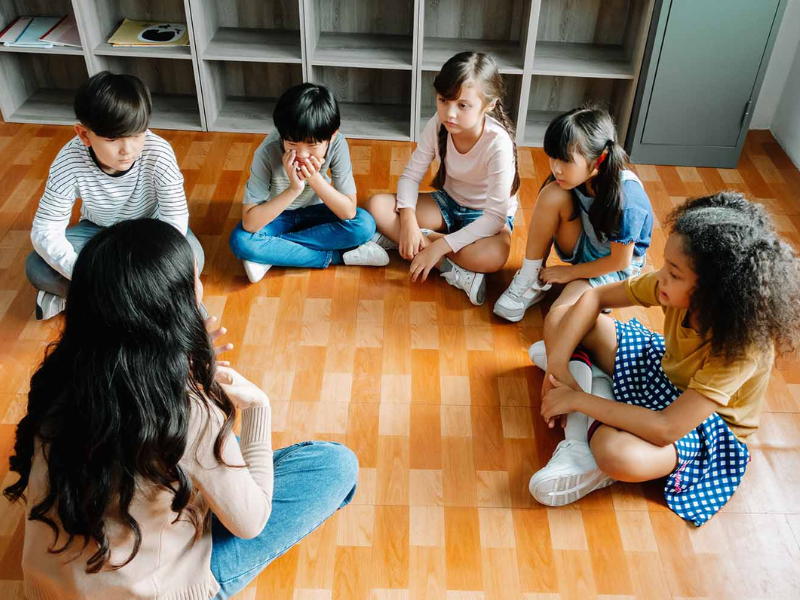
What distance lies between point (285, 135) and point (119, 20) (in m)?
1.51

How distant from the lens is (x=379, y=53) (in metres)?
2.97

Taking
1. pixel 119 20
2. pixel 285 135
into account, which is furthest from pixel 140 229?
pixel 119 20

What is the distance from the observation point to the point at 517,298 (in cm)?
219

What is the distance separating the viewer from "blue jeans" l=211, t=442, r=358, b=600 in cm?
138

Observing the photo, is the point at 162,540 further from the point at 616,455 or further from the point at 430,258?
the point at 430,258

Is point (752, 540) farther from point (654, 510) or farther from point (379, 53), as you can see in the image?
point (379, 53)

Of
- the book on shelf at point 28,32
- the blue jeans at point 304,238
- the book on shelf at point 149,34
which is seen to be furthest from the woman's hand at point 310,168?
the book on shelf at point 28,32

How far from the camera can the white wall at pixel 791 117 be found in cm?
298

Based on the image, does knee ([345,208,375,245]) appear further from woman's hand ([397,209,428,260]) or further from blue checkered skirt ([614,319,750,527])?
blue checkered skirt ([614,319,750,527])

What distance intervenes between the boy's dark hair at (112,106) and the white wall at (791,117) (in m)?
2.46

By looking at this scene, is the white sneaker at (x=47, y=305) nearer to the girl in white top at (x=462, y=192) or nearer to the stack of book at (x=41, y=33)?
the girl in white top at (x=462, y=192)

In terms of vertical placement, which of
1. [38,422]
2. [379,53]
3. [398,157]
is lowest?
[398,157]

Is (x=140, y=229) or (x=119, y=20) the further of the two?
(x=119, y=20)

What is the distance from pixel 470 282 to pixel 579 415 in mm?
595
